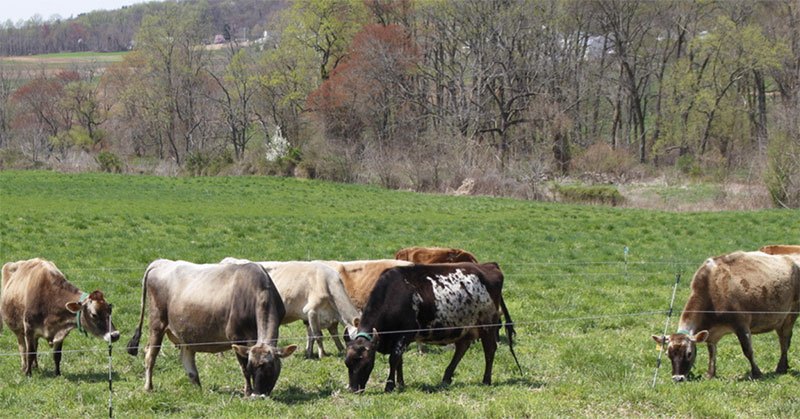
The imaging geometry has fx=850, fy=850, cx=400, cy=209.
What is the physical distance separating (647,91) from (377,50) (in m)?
28.2

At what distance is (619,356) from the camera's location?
13.1 meters

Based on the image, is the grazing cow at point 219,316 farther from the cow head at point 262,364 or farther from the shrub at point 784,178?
the shrub at point 784,178

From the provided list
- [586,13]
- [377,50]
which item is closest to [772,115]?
[586,13]

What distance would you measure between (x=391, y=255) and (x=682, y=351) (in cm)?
1266

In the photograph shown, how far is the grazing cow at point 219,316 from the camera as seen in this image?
10.4 meters

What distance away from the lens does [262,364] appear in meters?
10.2

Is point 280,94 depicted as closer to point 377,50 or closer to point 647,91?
point 377,50

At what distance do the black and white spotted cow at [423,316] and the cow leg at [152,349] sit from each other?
263 centimetres

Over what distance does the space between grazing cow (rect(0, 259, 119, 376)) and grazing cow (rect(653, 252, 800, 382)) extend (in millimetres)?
7925

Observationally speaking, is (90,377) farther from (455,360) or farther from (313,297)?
(455,360)

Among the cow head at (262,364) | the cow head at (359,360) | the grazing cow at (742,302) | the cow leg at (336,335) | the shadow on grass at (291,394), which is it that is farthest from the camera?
the cow leg at (336,335)

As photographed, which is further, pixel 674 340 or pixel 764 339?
pixel 764 339

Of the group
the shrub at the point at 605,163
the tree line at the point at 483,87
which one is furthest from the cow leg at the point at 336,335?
the shrub at the point at 605,163

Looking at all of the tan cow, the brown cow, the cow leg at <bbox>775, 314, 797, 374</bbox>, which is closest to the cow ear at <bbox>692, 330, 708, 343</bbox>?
the cow leg at <bbox>775, 314, 797, 374</bbox>
